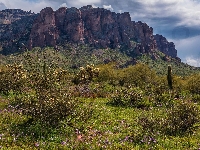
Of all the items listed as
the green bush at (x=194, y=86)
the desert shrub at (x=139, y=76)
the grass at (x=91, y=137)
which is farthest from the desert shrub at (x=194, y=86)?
the grass at (x=91, y=137)

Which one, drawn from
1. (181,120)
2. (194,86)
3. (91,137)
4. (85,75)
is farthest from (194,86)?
(91,137)

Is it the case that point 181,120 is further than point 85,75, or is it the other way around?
point 85,75

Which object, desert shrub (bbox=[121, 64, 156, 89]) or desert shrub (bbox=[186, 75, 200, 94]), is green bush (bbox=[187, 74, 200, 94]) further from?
desert shrub (bbox=[121, 64, 156, 89])

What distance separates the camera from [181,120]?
1511 cm

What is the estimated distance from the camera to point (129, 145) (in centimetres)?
1276

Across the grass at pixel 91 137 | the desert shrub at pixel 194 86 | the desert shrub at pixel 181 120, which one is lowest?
the grass at pixel 91 137

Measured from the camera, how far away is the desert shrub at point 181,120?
14.8 meters

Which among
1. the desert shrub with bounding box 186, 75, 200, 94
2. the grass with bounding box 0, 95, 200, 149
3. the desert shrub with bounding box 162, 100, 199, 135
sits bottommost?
the grass with bounding box 0, 95, 200, 149

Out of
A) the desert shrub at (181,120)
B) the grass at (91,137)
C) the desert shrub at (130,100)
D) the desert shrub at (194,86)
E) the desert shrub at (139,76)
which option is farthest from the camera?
the desert shrub at (139,76)

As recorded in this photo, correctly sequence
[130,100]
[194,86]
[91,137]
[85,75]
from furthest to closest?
[85,75] < [194,86] < [130,100] < [91,137]

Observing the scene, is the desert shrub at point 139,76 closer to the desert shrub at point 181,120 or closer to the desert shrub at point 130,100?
the desert shrub at point 130,100

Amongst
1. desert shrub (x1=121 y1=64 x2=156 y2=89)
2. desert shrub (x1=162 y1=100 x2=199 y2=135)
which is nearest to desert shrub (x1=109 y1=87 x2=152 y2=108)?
desert shrub (x1=162 y1=100 x2=199 y2=135)

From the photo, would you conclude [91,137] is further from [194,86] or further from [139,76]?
[139,76]

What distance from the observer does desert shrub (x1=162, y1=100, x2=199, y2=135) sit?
14.8 meters
